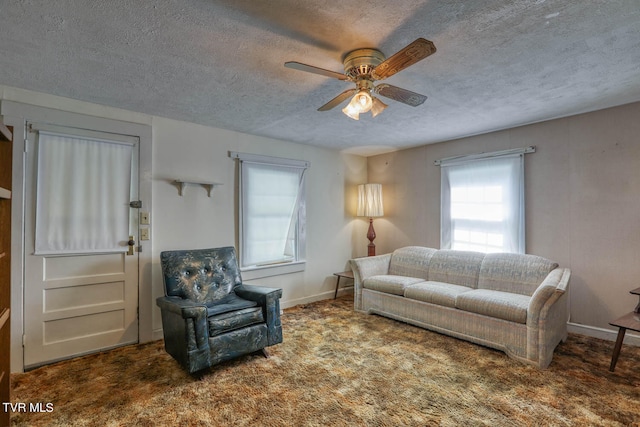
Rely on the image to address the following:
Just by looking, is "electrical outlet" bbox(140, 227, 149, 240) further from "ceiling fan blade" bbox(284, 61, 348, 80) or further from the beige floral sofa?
the beige floral sofa

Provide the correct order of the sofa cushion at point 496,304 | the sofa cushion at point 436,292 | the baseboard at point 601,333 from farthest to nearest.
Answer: the sofa cushion at point 436,292 → the baseboard at point 601,333 → the sofa cushion at point 496,304

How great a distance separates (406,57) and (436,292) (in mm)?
2513

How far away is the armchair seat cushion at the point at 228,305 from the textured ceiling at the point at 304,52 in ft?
6.05

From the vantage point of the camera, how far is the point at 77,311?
279 centimetres

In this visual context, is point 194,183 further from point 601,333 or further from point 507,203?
point 601,333

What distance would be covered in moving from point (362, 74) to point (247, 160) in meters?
2.22

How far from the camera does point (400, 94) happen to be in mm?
2080

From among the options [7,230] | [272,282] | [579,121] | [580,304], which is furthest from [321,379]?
[579,121]

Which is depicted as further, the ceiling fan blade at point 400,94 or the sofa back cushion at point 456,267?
the sofa back cushion at point 456,267

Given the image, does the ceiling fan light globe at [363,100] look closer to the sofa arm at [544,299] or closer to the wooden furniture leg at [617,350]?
the sofa arm at [544,299]

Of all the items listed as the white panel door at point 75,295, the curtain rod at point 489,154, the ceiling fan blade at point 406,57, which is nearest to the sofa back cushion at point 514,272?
the curtain rod at point 489,154

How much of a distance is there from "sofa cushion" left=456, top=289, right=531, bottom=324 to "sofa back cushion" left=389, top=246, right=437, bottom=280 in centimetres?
82

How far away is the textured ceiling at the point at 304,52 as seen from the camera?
1.58 meters

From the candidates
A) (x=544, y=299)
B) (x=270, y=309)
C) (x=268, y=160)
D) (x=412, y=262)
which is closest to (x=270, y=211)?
(x=268, y=160)
